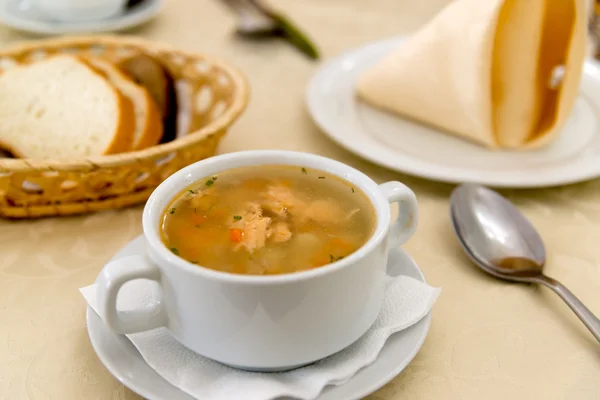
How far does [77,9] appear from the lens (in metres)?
2.05

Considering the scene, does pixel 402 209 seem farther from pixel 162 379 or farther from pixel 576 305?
pixel 162 379

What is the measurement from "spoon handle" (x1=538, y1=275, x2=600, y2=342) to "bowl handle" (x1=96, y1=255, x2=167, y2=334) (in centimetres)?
65

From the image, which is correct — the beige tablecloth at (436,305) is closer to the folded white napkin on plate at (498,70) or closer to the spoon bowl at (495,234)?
the spoon bowl at (495,234)

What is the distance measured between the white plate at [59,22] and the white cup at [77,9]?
0.07ft

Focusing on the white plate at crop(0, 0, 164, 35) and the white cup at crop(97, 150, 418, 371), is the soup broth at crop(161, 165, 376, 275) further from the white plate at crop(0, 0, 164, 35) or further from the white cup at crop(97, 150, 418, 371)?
the white plate at crop(0, 0, 164, 35)

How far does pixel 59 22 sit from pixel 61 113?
2.85 ft

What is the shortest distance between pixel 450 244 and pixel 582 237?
27 cm

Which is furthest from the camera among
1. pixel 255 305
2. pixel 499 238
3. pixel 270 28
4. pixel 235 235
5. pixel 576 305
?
pixel 270 28

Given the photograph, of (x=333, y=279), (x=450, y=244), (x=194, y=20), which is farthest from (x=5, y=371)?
(x=194, y=20)

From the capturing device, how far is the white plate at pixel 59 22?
2035 millimetres

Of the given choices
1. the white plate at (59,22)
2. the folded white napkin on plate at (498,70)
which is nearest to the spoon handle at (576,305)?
the folded white napkin on plate at (498,70)

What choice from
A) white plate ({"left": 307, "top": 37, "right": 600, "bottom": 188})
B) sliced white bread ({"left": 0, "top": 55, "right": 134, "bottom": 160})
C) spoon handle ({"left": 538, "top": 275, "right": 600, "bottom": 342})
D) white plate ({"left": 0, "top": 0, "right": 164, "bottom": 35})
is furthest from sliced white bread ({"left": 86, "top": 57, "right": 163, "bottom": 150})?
spoon handle ({"left": 538, "top": 275, "right": 600, "bottom": 342})

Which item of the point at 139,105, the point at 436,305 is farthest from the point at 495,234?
the point at 139,105

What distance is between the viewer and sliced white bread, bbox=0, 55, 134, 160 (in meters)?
1.34
